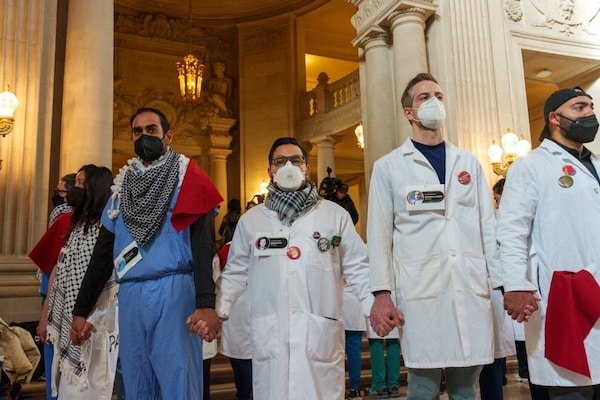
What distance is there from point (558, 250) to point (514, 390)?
411 centimetres

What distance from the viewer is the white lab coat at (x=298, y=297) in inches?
116

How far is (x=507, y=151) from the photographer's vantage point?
931 cm

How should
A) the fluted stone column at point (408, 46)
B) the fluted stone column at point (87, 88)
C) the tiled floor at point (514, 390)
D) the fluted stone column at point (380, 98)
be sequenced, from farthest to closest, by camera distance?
1. the fluted stone column at point (380, 98)
2. the fluted stone column at point (408, 46)
3. the fluted stone column at point (87, 88)
4. the tiled floor at point (514, 390)

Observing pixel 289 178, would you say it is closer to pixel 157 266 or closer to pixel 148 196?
pixel 148 196

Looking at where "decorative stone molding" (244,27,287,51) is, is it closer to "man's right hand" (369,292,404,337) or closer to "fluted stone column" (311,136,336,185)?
"fluted stone column" (311,136,336,185)

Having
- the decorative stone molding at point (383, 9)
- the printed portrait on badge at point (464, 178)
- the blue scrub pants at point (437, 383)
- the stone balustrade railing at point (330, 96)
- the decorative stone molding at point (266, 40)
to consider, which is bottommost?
the blue scrub pants at point (437, 383)

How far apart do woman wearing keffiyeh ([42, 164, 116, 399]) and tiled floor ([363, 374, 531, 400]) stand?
130 inches

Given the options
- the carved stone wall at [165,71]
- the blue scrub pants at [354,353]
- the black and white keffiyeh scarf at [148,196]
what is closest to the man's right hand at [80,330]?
the black and white keffiyeh scarf at [148,196]

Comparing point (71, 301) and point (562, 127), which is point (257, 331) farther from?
point (562, 127)

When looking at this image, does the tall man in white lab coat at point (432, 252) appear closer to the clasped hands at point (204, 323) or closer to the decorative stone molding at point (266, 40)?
the clasped hands at point (204, 323)

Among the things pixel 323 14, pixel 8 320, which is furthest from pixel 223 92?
pixel 8 320

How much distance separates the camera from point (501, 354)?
9.66ft

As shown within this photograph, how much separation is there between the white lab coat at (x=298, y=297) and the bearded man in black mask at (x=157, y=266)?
13.5 inches

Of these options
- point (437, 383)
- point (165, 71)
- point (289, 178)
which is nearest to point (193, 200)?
point (289, 178)
